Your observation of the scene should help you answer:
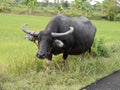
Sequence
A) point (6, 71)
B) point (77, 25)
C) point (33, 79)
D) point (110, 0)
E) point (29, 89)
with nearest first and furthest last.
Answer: point (29, 89) < point (33, 79) < point (6, 71) < point (77, 25) < point (110, 0)

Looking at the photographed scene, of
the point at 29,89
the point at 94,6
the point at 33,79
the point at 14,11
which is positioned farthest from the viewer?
the point at 94,6

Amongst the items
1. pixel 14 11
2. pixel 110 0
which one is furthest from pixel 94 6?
pixel 14 11

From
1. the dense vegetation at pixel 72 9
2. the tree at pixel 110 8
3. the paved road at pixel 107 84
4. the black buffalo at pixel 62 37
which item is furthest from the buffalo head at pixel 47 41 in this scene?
the tree at pixel 110 8

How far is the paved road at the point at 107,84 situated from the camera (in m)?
6.46

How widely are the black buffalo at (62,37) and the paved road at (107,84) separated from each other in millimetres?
1130

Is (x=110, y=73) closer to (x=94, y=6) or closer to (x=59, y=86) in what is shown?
(x=59, y=86)

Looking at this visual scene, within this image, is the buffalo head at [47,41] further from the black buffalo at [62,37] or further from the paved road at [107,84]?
the paved road at [107,84]

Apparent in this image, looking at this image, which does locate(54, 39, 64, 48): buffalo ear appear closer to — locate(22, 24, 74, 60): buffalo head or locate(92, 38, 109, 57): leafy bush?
locate(22, 24, 74, 60): buffalo head

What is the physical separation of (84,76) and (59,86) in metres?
0.90

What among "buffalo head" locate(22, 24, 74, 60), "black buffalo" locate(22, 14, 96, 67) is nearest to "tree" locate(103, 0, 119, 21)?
"black buffalo" locate(22, 14, 96, 67)

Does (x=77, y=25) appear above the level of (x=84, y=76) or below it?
above

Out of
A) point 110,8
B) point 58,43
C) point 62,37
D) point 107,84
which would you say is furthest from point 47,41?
point 110,8

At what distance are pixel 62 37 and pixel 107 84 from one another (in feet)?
4.78

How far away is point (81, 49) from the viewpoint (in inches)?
332
